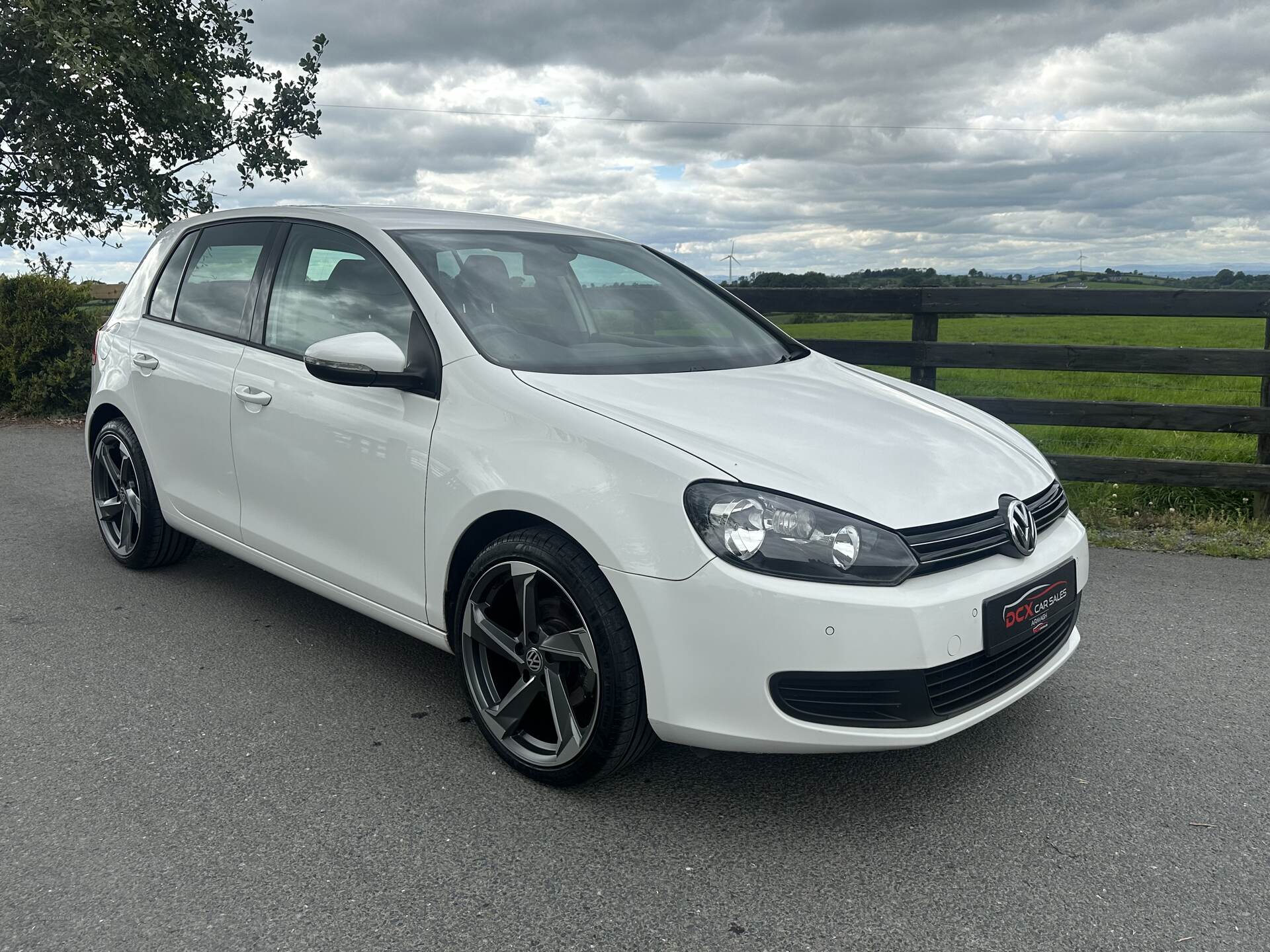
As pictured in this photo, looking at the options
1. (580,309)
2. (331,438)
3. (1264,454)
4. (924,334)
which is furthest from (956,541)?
(1264,454)

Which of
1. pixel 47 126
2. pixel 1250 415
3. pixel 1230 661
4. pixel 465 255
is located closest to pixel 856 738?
pixel 465 255

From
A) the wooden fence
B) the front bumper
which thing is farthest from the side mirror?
the wooden fence

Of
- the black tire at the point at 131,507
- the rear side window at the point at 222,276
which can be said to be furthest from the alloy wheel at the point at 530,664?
the black tire at the point at 131,507

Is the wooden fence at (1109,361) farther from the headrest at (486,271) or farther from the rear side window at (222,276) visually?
the rear side window at (222,276)

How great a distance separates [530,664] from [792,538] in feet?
3.00

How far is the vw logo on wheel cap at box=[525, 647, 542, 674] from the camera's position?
2959 mm

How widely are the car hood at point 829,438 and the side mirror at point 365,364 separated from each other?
380 millimetres

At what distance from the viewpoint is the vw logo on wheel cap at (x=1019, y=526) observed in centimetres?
288

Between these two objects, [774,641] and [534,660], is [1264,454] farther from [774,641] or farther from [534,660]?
[534,660]

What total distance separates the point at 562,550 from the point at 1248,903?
75.2 inches

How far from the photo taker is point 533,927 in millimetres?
2375

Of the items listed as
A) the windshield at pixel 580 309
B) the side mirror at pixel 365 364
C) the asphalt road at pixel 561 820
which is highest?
the windshield at pixel 580 309

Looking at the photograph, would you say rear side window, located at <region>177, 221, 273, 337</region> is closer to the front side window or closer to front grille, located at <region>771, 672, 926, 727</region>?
the front side window

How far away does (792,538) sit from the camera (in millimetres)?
2561
